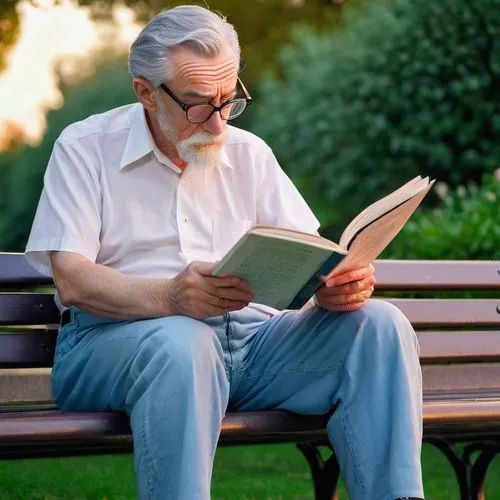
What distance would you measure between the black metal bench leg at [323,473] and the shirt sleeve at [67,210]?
109cm

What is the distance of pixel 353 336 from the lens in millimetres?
3221

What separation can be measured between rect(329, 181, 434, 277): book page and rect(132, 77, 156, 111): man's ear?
0.73 metres

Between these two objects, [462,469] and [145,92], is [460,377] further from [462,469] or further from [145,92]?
[145,92]

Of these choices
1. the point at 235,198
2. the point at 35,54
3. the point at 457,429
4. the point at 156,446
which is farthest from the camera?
the point at 35,54

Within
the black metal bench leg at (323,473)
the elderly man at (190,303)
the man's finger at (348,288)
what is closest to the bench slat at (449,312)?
the black metal bench leg at (323,473)

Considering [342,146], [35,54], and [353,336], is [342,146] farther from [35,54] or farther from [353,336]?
[353,336]

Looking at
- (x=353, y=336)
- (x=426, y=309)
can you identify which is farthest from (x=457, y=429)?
(x=353, y=336)

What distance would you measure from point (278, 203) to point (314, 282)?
2.13 feet

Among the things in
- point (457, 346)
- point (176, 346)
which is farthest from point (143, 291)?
point (457, 346)

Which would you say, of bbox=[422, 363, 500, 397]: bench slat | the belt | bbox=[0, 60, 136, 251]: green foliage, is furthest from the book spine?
bbox=[0, 60, 136, 251]: green foliage

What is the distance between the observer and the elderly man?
294 cm

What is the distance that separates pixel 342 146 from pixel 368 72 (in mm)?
1282

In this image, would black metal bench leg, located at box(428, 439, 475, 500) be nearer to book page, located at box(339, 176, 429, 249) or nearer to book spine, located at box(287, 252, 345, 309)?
book spine, located at box(287, 252, 345, 309)

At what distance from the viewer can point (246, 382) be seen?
3.37m
